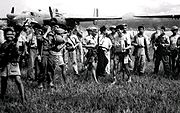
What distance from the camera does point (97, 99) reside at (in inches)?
Result: 284

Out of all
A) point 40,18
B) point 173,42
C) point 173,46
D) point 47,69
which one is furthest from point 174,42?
point 40,18

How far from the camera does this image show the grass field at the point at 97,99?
641 centimetres

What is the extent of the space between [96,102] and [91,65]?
317 cm

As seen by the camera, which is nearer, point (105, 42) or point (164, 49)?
point (105, 42)

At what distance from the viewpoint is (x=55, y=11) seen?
2177cm

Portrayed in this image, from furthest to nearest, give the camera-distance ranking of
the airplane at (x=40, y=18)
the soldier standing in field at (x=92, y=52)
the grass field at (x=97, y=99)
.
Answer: the airplane at (x=40, y=18)
the soldier standing in field at (x=92, y=52)
the grass field at (x=97, y=99)

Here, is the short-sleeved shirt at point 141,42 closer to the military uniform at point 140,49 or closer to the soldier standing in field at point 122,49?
the military uniform at point 140,49

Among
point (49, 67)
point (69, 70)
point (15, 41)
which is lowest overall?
point (69, 70)

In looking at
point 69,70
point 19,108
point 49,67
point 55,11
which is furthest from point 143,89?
point 55,11

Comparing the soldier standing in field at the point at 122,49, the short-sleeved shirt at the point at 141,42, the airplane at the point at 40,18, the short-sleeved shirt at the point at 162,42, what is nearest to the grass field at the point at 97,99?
the soldier standing in field at the point at 122,49

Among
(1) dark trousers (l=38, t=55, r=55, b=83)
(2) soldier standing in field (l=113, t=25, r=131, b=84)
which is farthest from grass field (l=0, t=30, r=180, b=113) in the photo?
(2) soldier standing in field (l=113, t=25, r=131, b=84)

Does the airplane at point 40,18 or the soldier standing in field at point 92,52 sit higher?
the airplane at point 40,18

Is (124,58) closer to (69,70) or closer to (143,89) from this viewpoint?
(143,89)

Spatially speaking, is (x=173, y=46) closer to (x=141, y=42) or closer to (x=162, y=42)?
(x=162, y=42)
